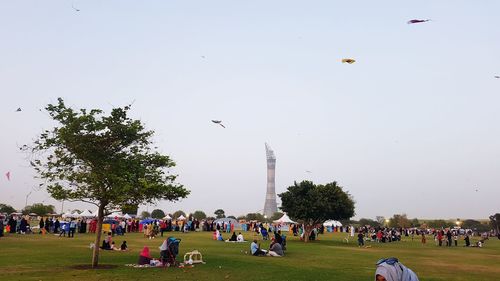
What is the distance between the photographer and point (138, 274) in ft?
59.3

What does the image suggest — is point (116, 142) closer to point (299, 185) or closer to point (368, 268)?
point (368, 268)

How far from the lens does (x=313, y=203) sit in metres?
48.4

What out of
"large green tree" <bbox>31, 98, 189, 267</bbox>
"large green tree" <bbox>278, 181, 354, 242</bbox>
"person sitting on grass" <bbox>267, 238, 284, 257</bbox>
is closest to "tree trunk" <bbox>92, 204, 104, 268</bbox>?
"large green tree" <bbox>31, 98, 189, 267</bbox>

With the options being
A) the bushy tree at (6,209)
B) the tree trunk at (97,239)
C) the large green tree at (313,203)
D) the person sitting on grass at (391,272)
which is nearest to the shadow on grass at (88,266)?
the tree trunk at (97,239)

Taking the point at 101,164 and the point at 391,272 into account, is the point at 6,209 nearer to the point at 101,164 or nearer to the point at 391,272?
the point at 101,164

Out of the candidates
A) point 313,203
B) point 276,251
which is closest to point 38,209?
point 313,203

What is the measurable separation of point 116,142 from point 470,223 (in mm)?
192919

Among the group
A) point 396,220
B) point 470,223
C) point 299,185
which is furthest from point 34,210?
point 470,223

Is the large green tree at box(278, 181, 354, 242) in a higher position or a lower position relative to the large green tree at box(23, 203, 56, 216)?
higher

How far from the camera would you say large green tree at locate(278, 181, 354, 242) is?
48.2m

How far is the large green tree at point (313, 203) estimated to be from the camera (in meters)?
48.2

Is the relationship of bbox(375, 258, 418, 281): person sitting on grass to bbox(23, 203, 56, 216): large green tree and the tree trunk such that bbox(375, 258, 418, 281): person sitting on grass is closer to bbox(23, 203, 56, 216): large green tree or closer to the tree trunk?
the tree trunk

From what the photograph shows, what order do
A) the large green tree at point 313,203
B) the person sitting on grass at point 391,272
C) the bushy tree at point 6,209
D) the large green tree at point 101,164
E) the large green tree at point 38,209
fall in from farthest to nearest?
the bushy tree at point 6,209
the large green tree at point 38,209
the large green tree at point 313,203
the large green tree at point 101,164
the person sitting on grass at point 391,272

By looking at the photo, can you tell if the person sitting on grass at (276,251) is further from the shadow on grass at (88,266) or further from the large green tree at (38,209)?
the large green tree at (38,209)
